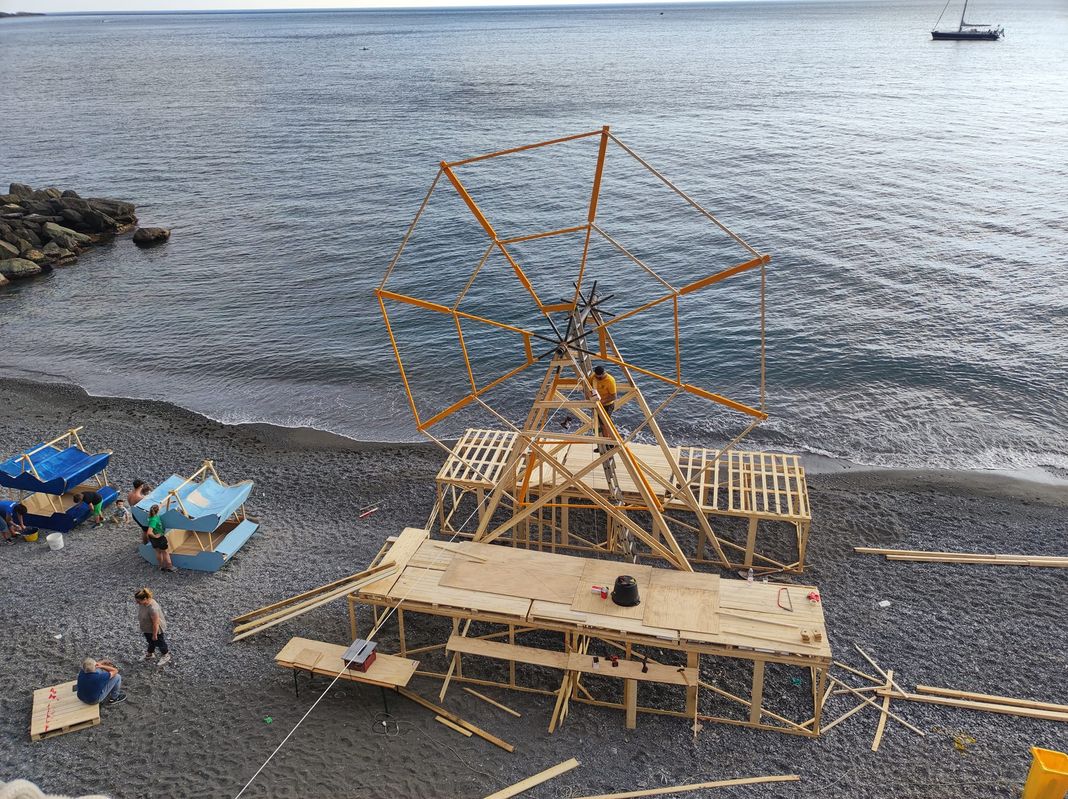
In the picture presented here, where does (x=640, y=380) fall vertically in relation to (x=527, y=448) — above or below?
below

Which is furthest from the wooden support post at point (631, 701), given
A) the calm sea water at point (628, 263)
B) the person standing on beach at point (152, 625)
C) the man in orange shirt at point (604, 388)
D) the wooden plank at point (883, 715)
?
the calm sea water at point (628, 263)

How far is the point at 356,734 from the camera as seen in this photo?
539 inches

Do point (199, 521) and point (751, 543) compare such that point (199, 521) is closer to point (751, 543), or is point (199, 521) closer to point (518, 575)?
point (518, 575)

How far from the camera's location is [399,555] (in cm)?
1581

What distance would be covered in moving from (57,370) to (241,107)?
268 feet

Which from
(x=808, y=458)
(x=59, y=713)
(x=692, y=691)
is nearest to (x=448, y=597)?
(x=692, y=691)

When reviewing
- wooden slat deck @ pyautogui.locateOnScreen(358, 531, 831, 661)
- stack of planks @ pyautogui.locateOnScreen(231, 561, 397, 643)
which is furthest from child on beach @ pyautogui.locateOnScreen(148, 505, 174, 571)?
wooden slat deck @ pyautogui.locateOnScreen(358, 531, 831, 661)

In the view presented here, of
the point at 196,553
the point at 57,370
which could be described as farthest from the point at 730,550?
the point at 57,370

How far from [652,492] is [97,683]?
36.1 feet

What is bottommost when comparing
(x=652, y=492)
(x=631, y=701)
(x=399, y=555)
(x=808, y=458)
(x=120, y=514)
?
(x=808, y=458)

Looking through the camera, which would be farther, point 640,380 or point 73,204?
point 73,204

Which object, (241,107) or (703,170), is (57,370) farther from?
(241,107)

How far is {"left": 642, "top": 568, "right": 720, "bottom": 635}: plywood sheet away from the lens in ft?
44.6

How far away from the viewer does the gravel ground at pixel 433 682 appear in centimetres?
1297
